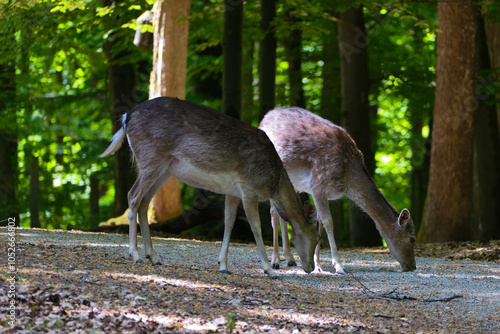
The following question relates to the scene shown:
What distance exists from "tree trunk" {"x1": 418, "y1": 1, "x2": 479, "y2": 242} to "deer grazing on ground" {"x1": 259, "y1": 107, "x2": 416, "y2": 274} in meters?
5.05

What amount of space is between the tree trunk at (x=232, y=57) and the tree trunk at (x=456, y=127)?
413cm

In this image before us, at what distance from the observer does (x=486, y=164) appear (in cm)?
1712

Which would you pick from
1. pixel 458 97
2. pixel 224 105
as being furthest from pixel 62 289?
pixel 458 97

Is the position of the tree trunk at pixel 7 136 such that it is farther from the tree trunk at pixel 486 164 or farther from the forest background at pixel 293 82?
the tree trunk at pixel 486 164

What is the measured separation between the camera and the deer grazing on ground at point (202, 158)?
784 centimetres

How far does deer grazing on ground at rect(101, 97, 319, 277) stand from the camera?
7.84 meters

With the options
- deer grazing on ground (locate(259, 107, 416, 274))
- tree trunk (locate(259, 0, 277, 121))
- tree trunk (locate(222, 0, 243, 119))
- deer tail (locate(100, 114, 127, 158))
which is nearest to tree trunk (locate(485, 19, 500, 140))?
tree trunk (locate(259, 0, 277, 121))

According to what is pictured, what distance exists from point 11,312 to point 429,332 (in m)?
→ 3.23

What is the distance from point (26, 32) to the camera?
16.0 meters

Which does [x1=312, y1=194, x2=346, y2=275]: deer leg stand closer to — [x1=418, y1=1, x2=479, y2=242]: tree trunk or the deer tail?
the deer tail

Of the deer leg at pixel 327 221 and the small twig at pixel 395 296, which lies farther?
the deer leg at pixel 327 221

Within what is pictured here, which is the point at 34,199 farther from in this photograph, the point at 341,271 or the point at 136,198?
the point at 341,271

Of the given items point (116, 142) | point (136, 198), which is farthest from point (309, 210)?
point (116, 142)

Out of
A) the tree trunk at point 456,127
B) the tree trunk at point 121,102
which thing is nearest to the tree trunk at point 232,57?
the tree trunk at point 121,102
